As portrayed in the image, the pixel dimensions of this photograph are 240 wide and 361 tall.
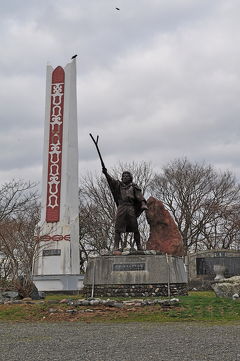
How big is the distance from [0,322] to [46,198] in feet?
47.2

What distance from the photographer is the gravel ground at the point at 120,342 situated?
6354 millimetres

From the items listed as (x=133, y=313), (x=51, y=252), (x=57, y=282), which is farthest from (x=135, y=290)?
(x=51, y=252)

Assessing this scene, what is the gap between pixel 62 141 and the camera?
84.2 feet

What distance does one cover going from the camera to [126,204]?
16016mm

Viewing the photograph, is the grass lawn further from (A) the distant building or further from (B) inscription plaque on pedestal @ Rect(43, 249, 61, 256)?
(A) the distant building

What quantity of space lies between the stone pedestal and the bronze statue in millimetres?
945

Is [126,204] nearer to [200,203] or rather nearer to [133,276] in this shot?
[133,276]

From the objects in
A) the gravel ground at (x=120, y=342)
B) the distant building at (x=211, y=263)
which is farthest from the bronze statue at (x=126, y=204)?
the distant building at (x=211, y=263)

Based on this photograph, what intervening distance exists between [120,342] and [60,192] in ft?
59.4

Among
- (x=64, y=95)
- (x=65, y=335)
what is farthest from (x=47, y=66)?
(x=65, y=335)

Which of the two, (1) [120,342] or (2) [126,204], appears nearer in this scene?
(1) [120,342]

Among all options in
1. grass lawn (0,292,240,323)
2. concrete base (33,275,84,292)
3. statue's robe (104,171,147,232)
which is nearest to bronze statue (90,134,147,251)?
statue's robe (104,171,147,232)

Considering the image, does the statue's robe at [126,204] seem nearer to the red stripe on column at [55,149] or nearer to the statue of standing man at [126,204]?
the statue of standing man at [126,204]

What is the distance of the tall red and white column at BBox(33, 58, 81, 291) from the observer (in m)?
24.7
